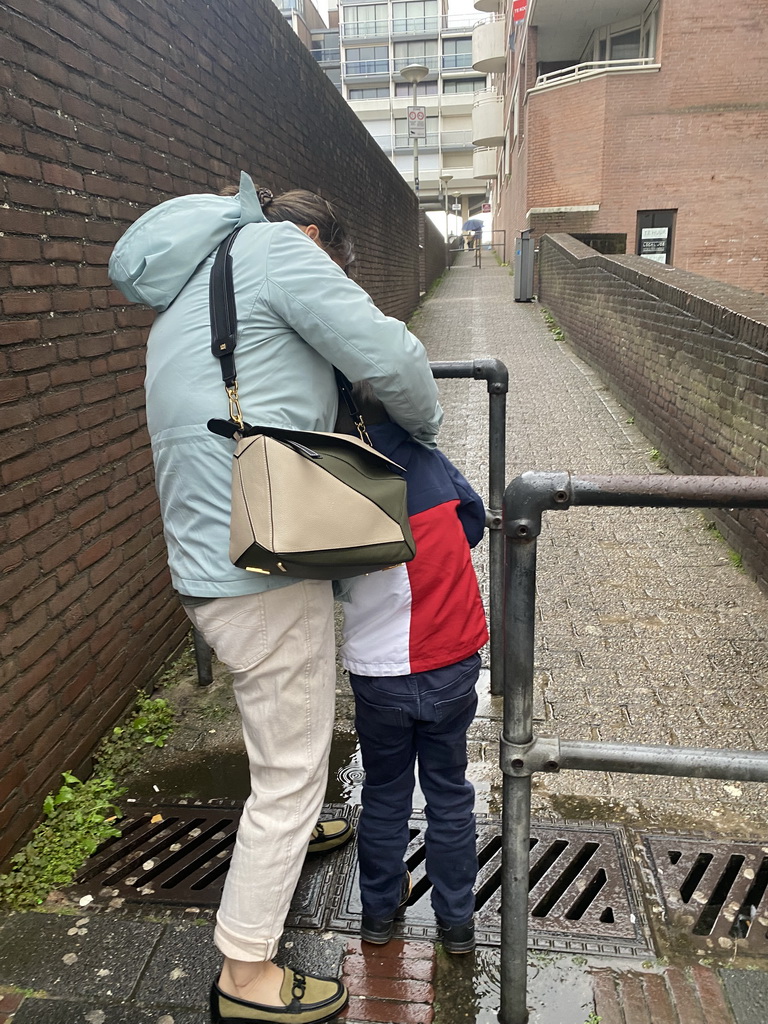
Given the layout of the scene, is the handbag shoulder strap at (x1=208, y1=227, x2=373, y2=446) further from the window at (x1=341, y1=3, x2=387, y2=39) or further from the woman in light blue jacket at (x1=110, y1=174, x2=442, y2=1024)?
the window at (x1=341, y1=3, x2=387, y2=39)

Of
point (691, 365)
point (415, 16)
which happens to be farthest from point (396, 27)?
point (691, 365)

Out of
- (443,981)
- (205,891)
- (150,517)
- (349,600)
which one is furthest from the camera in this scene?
(150,517)

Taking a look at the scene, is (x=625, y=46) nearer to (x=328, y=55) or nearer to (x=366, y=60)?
(x=366, y=60)

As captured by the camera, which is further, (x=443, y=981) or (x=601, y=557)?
(x=601, y=557)

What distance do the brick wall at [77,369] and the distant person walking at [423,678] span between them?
3.68 feet

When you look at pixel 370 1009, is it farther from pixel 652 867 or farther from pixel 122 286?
pixel 122 286

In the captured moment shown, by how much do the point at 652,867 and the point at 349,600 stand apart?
1.25 m

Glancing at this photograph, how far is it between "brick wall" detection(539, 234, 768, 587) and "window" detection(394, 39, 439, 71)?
65517 millimetres

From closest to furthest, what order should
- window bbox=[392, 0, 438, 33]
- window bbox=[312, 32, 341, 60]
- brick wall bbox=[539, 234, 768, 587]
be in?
1. brick wall bbox=[539, 234, 768, 587]
2. window bbox=[392, 0, 438, 33]
3. window bbox=[312, 32, 341, 60]

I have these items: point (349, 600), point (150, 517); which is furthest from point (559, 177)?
point (349, 600)

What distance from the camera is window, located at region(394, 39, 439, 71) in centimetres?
6550

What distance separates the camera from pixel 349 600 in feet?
5.83

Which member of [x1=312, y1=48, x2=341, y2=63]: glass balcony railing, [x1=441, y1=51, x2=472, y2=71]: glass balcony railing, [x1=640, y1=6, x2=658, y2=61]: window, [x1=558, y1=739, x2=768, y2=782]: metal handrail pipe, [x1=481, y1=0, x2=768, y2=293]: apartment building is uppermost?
[x1=312, y1=48, x2=341, y2=63]: glass balcony railing

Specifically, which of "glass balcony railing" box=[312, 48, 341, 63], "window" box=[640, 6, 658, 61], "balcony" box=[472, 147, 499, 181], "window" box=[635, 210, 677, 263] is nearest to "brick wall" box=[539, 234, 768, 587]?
"window" box=[635, 210, 677, 263]
